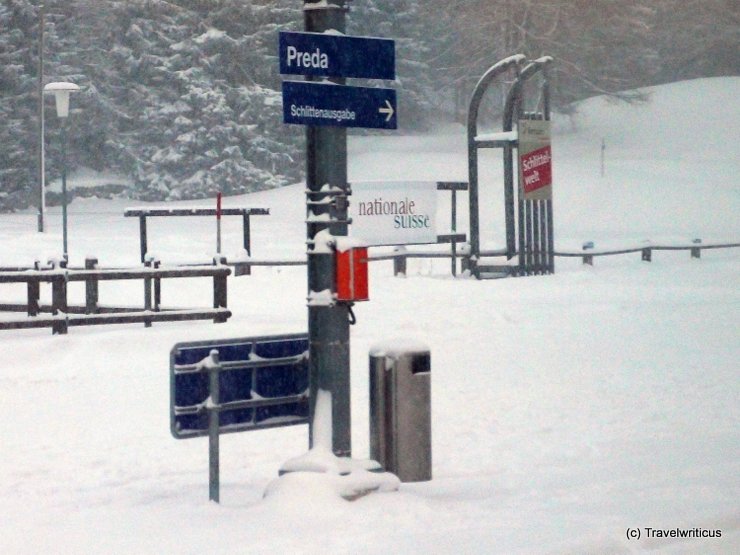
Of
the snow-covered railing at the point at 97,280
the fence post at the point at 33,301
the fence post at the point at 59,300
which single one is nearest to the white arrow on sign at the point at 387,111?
the snow-covered railing at the point at 97,280

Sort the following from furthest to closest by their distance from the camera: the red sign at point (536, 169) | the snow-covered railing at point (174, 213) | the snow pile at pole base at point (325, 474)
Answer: the red sign at point (536, 169) → the snow-covered railing at point (174, 213) → the snow pile at pole base at point (325, 474)

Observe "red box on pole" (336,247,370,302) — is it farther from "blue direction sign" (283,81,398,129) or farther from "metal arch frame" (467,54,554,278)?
"metal arch frame" (467,54,554,278)

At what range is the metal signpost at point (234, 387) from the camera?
7.66m

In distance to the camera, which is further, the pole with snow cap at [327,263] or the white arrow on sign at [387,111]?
the white arrow on sign at [387,111]

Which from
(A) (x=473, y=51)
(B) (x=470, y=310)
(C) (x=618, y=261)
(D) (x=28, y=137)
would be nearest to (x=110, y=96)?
(D) (x=28, y=137)

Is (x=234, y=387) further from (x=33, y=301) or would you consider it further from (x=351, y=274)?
(x=33, y=301)

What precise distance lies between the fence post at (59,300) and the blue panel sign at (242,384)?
878 cm

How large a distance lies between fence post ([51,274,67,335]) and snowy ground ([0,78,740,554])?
232 mm

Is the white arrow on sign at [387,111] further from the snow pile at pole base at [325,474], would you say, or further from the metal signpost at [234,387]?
the snow pile at pole base at [325,474]

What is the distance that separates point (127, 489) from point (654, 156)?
53.6 metres

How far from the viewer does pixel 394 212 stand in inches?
851

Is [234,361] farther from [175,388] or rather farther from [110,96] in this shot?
[110,96]

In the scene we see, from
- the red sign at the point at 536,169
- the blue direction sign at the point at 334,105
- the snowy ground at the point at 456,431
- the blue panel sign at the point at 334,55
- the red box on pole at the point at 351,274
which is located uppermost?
the red sign at the point at 536,169

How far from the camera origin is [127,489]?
860 centimetres
